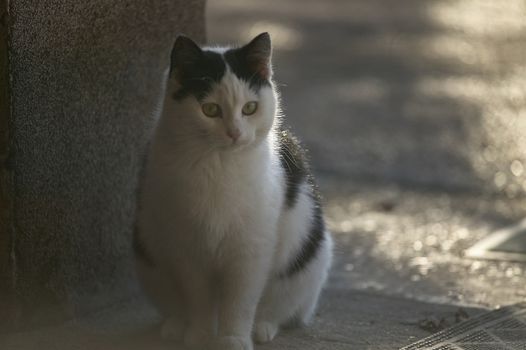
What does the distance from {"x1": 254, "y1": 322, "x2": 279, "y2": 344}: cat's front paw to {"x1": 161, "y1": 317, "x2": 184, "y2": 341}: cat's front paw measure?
0.28 metres

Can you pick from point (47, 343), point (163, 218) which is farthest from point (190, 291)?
point (47, 343)

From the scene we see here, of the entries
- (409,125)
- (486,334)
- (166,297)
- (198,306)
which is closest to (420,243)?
(486,334)

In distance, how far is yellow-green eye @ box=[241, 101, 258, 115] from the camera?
3.49 m

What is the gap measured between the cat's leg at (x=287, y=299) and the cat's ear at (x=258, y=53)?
0.82 m

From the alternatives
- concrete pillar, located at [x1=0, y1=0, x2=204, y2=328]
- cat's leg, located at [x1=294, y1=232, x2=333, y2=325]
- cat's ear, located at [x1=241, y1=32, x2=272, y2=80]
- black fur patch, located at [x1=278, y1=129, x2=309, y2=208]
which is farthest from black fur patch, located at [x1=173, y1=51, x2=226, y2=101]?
cat's leg, located at [x1=294, y1=232, x2=333, y2=325]

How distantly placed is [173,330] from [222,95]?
0.98 meters

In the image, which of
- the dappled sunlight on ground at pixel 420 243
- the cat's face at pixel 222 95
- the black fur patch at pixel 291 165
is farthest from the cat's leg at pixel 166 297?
the dappled sunlight on ground at pixel 420 243

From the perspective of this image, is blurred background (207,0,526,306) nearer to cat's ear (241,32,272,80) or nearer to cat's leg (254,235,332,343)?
cat's leg (254,235,332,343)

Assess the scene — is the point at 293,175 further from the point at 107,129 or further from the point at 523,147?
the point at 523,147

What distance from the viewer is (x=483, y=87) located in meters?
9.20

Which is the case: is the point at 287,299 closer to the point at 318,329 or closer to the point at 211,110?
the point at 318,329

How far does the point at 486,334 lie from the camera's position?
401 centimetres

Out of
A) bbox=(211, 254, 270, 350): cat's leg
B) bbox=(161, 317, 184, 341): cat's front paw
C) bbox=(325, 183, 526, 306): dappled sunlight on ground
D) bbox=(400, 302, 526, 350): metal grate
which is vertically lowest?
bbox=(325, 183, 526, 306): dappled sunlight on ground

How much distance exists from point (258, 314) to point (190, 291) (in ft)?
1.29
